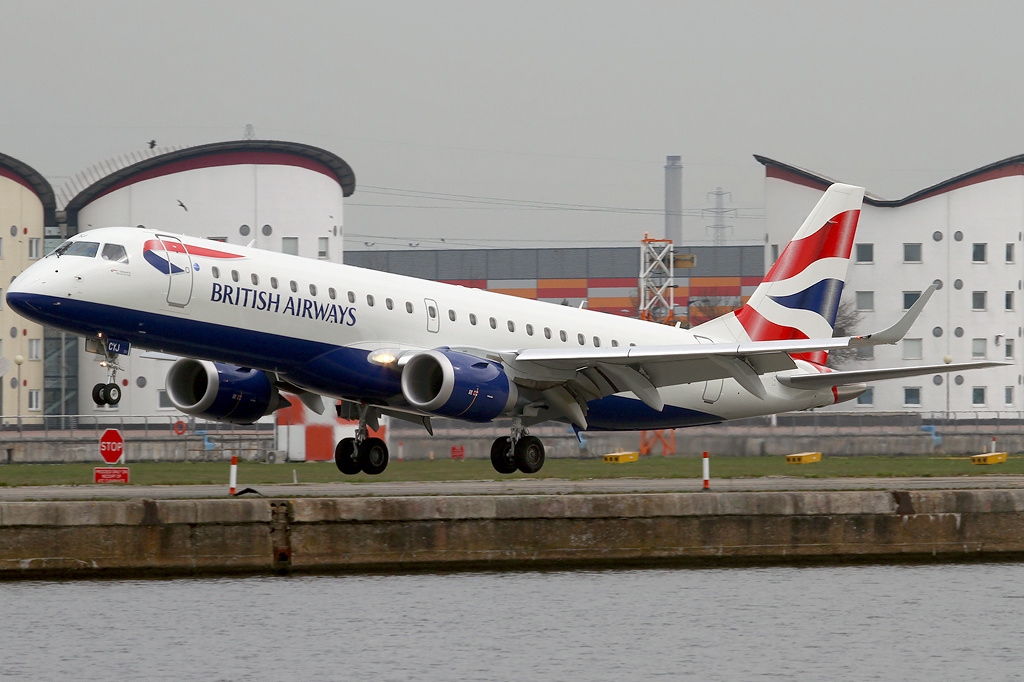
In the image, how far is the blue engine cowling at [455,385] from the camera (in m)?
29.7

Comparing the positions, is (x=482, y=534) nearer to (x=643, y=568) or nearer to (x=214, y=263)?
(x=643, y=568)

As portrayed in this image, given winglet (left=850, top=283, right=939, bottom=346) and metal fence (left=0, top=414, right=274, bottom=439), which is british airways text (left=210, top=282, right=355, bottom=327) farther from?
metal fence (left=0, top=414, right=274, bottom=439)

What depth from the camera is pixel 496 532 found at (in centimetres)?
2508

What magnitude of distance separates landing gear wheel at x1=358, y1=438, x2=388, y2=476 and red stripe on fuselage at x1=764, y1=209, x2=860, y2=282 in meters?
11.8

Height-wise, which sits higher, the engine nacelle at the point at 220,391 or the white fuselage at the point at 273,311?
the white fuselage at the point at 273,311

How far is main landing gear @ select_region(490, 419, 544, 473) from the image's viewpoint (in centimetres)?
3284

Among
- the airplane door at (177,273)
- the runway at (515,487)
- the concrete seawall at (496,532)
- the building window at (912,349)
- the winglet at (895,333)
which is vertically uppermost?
the building window at (912,349)

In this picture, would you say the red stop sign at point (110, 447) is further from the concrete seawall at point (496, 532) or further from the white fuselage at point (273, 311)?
the concrete seawall at point (496, 532)

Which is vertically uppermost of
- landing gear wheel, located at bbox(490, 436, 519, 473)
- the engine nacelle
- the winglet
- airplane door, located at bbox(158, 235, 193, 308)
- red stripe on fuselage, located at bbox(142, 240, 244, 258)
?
red stripe on fuselage, located at bbox(142, 240, 244, 258)

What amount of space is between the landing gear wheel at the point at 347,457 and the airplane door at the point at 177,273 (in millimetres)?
6834

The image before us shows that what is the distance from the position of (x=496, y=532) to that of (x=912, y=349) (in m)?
76.7

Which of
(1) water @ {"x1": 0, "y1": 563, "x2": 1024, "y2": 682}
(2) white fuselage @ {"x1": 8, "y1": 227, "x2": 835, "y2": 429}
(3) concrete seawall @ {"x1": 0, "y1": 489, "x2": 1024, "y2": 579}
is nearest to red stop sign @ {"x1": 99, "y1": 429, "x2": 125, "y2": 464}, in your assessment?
(2) white fuselage @ {"x1": 8, "y1": 227, "x2": 835, "y2": 429}

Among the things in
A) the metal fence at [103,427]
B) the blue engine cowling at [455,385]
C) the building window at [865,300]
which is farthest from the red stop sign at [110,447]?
the building window at [865,300]

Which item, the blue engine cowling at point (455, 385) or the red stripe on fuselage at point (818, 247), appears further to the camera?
the red stripe on fuselage at point (818, 247)
